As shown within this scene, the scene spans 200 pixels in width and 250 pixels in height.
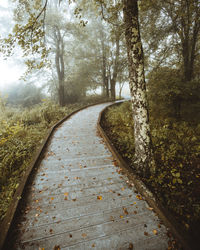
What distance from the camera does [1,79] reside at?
1567 centimetres

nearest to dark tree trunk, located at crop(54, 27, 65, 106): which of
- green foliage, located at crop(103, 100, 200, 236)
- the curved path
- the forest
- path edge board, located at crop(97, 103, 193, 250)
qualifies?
the forest

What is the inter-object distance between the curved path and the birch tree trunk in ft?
2.63

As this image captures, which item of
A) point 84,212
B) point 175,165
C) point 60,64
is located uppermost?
point 60,64

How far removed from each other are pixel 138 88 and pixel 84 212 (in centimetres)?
307

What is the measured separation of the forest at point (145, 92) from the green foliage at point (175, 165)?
19 millimetres

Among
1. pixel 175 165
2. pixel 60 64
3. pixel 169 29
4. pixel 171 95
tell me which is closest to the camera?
pixel 175 165

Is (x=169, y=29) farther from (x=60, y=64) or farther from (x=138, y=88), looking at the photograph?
(x=60, y=64)

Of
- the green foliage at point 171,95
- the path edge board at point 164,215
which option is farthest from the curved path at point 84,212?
the green foliage at point 171,95

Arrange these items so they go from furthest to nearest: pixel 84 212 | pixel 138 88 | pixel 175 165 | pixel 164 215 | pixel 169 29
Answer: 1. pixel 169 29
2. pixel 175 165
3. pixel 138 88
4. pixel 84 212
5. pixel 164 215

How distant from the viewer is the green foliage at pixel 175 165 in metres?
2.68

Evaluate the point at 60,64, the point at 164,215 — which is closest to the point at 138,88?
the point at 164,215

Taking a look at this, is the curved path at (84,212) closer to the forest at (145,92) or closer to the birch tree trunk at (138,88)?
the forest at (145,92)

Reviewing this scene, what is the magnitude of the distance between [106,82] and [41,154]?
16.0 meters

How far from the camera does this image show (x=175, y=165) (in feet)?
12.8
